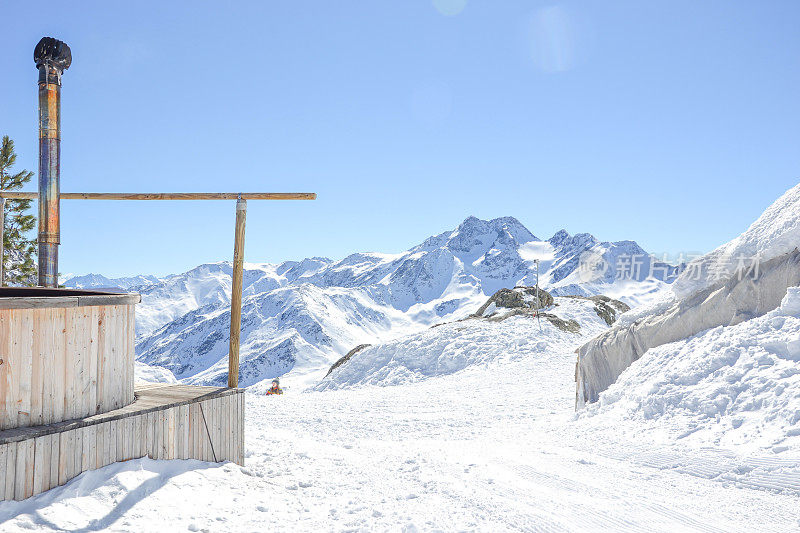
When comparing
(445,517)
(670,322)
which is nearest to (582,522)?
(445,517)

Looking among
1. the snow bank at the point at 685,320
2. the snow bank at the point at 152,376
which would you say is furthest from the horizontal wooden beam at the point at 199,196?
the snow bank at the point at 152,376

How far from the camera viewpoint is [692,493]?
684 cm

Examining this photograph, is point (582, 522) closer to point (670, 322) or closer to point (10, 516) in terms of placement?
point (10, 516)

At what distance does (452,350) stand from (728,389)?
1708 cm

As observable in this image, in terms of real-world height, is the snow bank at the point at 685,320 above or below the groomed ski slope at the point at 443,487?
above

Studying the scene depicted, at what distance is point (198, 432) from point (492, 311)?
34.9m

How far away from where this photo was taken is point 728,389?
9.07m

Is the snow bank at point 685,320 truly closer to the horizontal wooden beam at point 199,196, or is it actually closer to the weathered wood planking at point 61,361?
the horizontal wooden beam at point 199,196

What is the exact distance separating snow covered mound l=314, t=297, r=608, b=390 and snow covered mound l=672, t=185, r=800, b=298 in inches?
496

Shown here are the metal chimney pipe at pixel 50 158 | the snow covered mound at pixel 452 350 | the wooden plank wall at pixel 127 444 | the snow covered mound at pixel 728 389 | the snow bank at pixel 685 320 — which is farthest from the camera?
the snow covered mound at pixel 452 350

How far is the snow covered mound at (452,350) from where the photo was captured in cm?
2430

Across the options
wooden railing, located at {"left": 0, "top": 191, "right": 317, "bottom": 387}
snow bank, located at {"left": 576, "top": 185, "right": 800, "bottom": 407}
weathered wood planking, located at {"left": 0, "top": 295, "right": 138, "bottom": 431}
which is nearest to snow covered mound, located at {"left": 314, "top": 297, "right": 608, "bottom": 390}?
snow bank, located at {"left": 576, "top": 185, "right": 800, "bottom": 407}

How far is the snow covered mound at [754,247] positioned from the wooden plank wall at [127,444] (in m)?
10.7

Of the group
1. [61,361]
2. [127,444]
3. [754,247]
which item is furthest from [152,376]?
[754,247]
